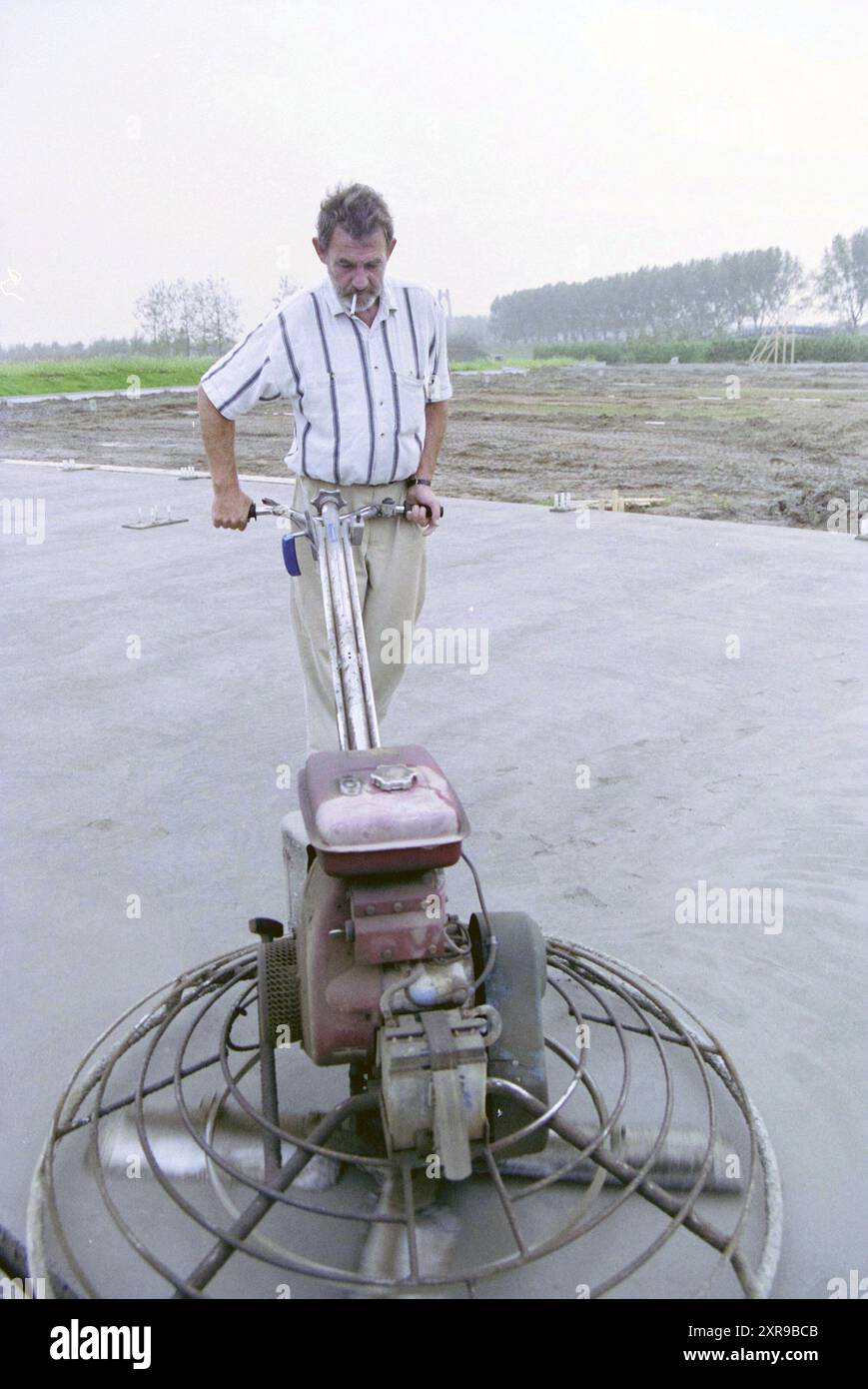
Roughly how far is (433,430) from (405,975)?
5.04 feet

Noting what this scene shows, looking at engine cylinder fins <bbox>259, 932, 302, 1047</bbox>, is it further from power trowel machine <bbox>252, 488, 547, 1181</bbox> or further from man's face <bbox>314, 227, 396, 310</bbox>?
man's face <bbox>314, 227, 396, 310</bbox>

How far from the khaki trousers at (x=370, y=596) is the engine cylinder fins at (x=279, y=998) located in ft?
2.34

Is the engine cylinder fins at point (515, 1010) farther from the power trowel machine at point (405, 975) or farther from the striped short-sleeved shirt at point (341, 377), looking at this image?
the striped short-sleeved shirt at point (341, 377)

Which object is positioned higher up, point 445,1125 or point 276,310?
point 276,310

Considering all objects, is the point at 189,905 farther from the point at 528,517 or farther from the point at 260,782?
the point at 528,517

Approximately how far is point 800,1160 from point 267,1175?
88 cm

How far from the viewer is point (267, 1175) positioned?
5.47 feet

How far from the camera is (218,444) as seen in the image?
2.47 m

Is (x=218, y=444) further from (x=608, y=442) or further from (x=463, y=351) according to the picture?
(x=463, y=351)

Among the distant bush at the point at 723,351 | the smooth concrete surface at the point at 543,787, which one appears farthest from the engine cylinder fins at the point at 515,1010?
the distant bush at the point at 723,351

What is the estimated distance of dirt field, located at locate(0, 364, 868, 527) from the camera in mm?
10172

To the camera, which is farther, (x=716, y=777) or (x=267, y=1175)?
(x=716, y=777)

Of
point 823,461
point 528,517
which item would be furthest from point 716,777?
point 823,461

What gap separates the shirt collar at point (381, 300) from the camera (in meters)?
2.37
